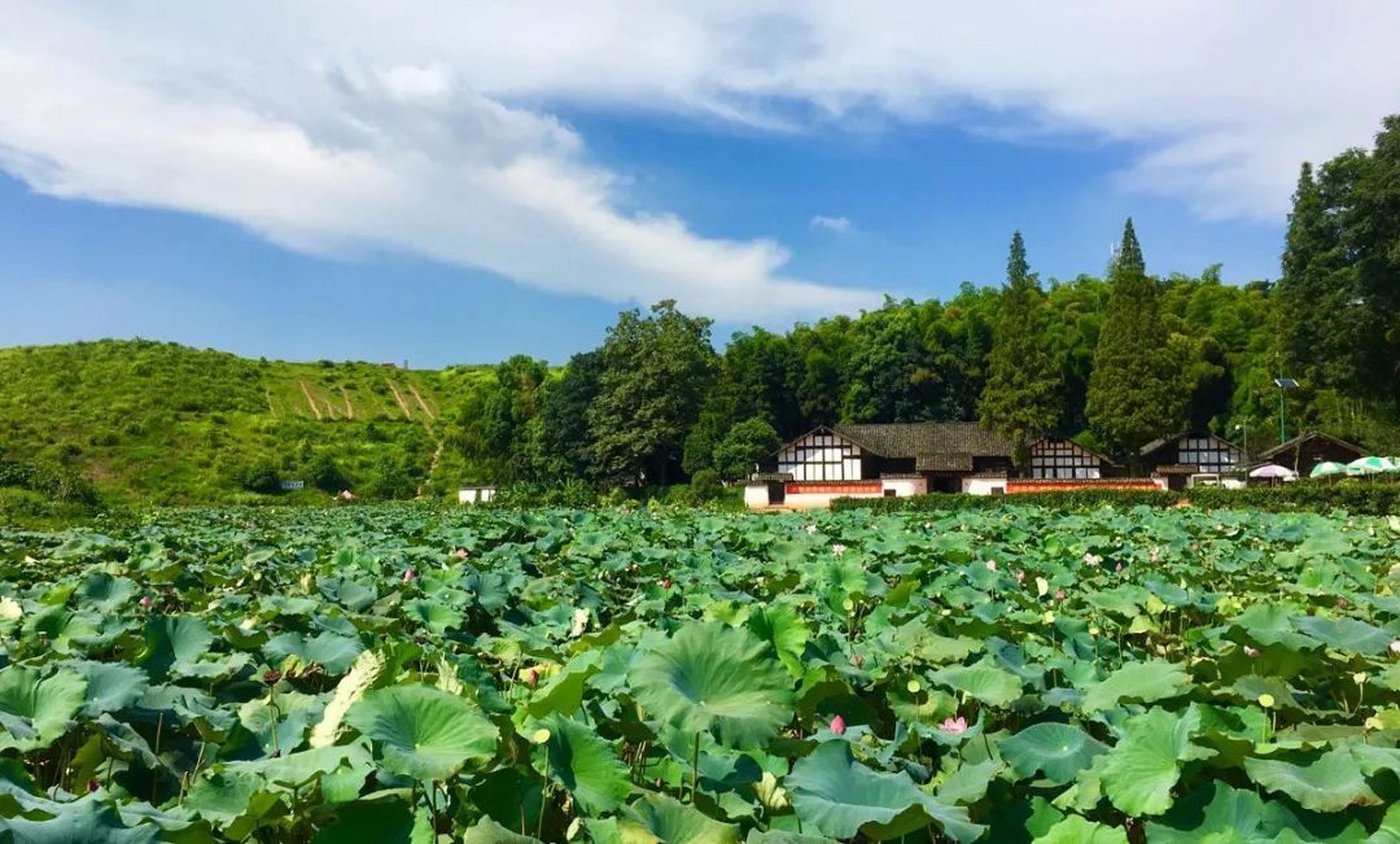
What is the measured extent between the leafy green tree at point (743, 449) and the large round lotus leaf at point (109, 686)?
46.4m

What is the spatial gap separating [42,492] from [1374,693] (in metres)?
23.2

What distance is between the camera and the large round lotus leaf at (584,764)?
1.45m

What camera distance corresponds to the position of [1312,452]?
137 ft

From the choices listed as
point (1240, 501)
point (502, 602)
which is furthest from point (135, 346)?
point (502, 602)

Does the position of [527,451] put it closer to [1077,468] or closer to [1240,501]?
[1077,468]

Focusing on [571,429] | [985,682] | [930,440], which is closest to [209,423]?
[571,429]

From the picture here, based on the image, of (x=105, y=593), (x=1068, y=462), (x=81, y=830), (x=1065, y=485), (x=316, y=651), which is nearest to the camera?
(x=81, y=830)

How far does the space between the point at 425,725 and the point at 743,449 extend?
155ft

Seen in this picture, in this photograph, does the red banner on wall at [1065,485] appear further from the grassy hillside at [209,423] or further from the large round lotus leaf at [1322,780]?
the large round lotus leaf at [1322,780]

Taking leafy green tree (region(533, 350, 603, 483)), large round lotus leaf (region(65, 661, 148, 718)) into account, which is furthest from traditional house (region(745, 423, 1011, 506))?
large round lotus leaf (region(65, 661, 148, 718))

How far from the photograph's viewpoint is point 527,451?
5803cm

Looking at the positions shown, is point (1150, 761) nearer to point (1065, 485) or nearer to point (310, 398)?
point (1065, 485)

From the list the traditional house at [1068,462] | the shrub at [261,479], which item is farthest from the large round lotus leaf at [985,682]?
the shrub at [261,479]

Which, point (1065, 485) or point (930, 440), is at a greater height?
point (930, 440)
